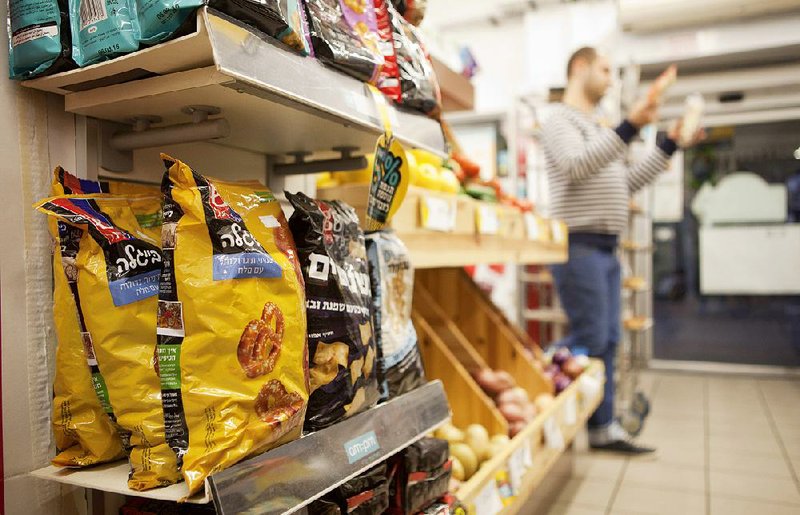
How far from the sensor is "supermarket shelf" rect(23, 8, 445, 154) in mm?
761

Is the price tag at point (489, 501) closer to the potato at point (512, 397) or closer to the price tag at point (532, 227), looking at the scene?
the potato at point (512, 397)

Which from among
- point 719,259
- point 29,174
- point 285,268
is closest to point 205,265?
point 285,268

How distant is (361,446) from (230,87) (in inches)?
21.0

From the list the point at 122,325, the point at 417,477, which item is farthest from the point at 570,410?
the point at 122,325

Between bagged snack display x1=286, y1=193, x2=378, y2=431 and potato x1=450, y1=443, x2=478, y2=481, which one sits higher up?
bagged snack display x1=286, y1=193, x2=378, y2=431

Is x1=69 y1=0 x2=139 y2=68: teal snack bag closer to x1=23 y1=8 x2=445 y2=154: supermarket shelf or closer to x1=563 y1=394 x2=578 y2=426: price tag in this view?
x1=23 y1=8 x2=445 y2=154: supermarket shelf

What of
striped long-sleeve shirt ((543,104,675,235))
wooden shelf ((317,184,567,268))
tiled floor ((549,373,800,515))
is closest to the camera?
wooden shelf ((317,184,567,268))

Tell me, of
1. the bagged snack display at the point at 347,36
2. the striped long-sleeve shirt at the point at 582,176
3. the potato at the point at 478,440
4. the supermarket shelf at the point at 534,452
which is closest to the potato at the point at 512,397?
the supermarket shelf at the point at 534,452

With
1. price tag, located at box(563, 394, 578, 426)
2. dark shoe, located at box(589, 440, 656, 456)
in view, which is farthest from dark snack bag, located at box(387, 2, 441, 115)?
dark shoe, located at box(589, 440, 656, 456)

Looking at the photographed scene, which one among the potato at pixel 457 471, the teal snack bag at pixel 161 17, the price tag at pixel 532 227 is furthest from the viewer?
the price tag at pixel 532 227

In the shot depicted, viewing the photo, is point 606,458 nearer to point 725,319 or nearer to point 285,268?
point 285,268

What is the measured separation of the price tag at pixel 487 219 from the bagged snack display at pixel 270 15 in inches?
38.7

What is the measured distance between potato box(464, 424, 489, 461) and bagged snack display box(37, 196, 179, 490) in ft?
3.57

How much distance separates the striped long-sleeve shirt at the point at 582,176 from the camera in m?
2.82
